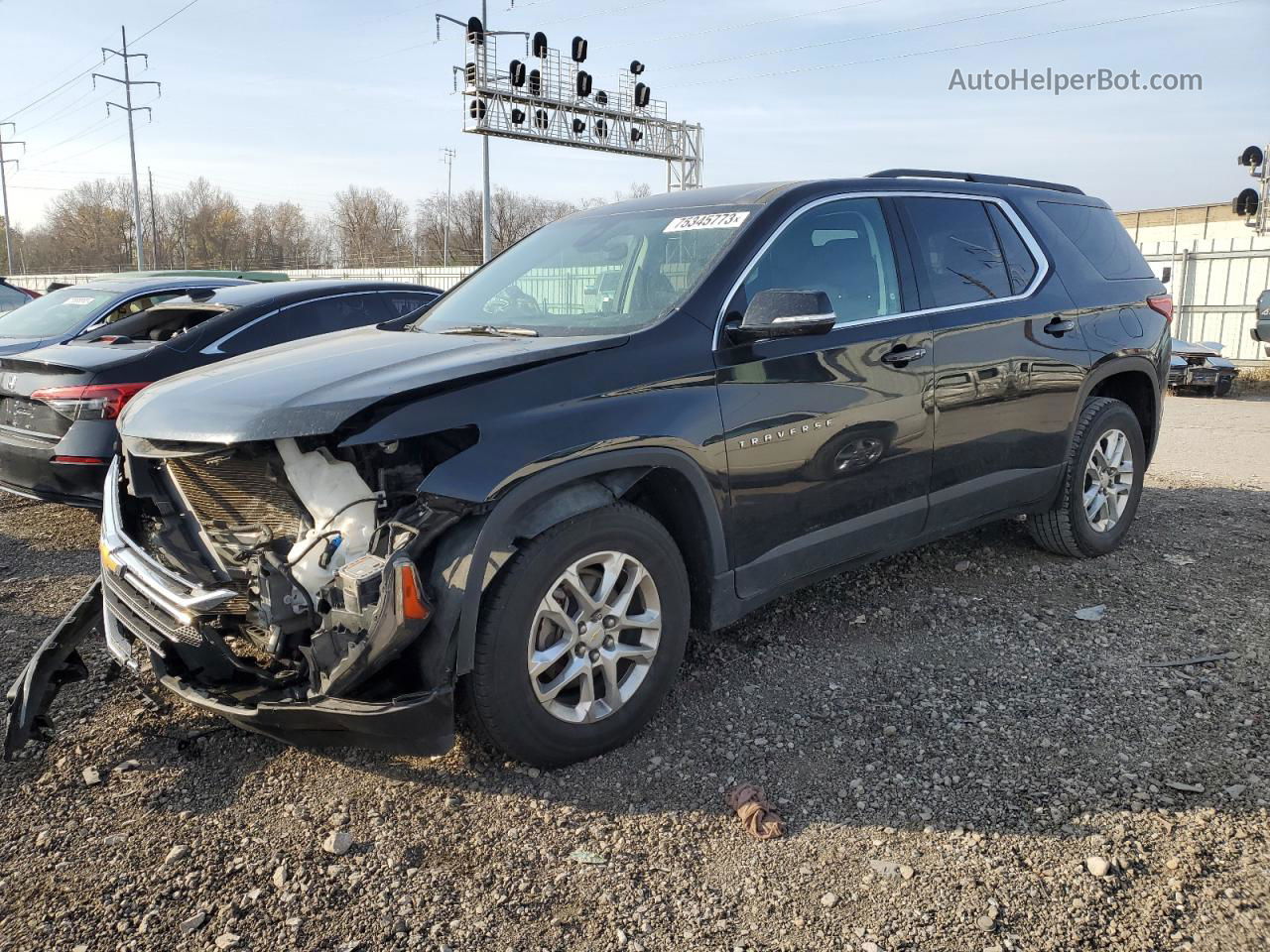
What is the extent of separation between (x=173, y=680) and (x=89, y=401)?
9.92 feet

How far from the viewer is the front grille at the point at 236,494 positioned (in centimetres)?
303

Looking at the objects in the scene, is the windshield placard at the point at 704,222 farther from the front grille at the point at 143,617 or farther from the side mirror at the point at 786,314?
the front grille at the point at 143,617

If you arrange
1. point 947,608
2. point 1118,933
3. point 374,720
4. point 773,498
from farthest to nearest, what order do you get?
point 947,608, point 773,498, point 374,720, point 1118,933

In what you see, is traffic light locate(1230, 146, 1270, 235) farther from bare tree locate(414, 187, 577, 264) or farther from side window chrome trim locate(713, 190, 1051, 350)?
bare tree locate(414, 187, 577, 264)

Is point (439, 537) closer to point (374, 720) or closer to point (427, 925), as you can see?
point (374, 720)

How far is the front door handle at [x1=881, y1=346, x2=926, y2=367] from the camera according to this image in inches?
154

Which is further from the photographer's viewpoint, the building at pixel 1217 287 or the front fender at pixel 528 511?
the building at pixel 1217 287

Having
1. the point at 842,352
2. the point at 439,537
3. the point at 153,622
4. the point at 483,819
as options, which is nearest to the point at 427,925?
the point at 483,819

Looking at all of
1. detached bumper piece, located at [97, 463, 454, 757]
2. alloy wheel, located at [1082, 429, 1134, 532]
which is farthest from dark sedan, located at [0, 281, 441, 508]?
alloy wheel, located at [1082, 429, 1134, 532]

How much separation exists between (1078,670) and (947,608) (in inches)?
29.7

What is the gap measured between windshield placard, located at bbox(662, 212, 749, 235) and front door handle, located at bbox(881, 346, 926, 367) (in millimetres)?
825

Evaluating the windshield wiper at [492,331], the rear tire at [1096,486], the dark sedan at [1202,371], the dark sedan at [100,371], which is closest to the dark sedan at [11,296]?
the dark sedan at [100,371]

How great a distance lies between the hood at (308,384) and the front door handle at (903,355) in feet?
4.29

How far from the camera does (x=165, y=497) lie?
3400 mm
